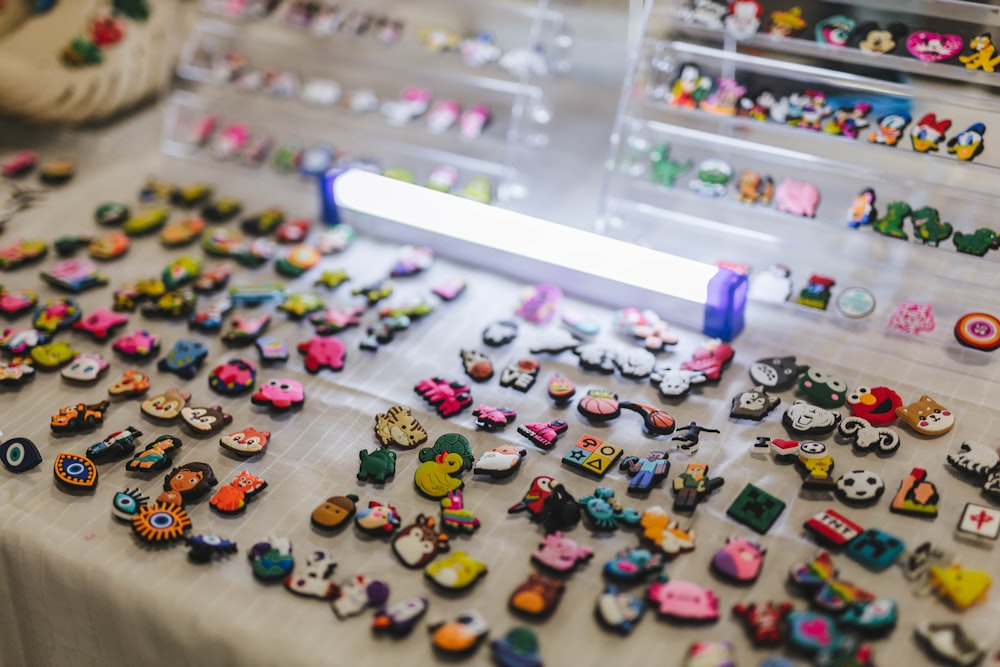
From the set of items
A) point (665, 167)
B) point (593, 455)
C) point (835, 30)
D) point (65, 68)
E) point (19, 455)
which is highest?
point (835, 30)

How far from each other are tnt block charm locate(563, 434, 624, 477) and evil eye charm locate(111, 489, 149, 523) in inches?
26.2

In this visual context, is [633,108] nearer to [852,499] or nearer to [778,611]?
[852,499]

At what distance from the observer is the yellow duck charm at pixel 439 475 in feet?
4.84

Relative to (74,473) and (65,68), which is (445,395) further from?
(65,68)

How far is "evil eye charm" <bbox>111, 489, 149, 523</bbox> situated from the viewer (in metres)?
1.43

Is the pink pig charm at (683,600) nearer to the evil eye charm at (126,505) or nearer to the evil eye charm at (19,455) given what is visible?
the evil eye charm at (126,505)

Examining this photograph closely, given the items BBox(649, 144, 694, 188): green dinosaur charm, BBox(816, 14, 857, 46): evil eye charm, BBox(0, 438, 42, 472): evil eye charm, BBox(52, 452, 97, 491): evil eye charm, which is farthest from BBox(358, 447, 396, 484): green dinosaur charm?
BBox(816, 14, 857, 46): evil eye charm

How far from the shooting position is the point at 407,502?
148cm

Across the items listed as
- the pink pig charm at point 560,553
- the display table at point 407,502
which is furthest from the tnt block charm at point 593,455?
the pink pig charm at point 560,553

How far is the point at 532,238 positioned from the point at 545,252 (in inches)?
1.5

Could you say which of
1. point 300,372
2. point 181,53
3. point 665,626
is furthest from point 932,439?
point 181,53

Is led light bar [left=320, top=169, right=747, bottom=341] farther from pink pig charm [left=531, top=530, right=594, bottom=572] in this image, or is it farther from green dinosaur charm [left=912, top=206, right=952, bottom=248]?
A: pink pig charm [left=531, top=530, right=594, bottom=572]

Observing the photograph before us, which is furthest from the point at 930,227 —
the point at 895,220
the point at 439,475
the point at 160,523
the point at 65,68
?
the point at 65,68

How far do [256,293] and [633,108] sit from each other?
88cm
